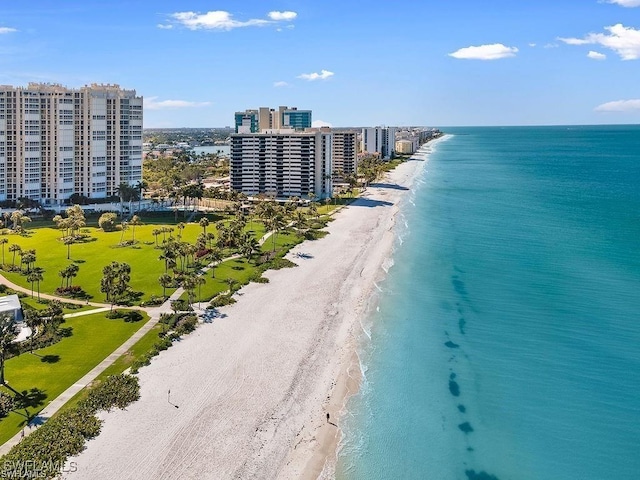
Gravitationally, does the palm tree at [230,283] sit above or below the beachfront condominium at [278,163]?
below

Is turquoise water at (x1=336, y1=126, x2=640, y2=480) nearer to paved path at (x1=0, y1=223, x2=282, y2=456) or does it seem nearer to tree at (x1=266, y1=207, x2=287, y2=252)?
paved path at (x1=0, y1=223, x2=282, y2=456)

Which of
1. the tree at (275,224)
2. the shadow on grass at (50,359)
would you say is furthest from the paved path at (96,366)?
the tree at (275,224)

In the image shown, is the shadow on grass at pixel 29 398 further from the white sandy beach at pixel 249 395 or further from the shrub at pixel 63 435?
the white sandy beach at pixel 249 395

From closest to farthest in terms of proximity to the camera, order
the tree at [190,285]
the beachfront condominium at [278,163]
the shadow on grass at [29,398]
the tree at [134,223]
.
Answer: the shadow on grass at [29,398] → the tree at [190,285] → the tree at [134,223] → the beachfront condominium at [278,163]

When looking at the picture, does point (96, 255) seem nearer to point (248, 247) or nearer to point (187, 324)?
point (248, 247)

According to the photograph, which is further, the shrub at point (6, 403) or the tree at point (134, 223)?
the tree at point (134, 223)

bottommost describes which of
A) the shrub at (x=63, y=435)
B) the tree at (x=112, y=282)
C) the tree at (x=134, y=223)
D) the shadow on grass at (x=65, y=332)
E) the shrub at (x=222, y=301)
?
the shrub at (x=63, y=435)
